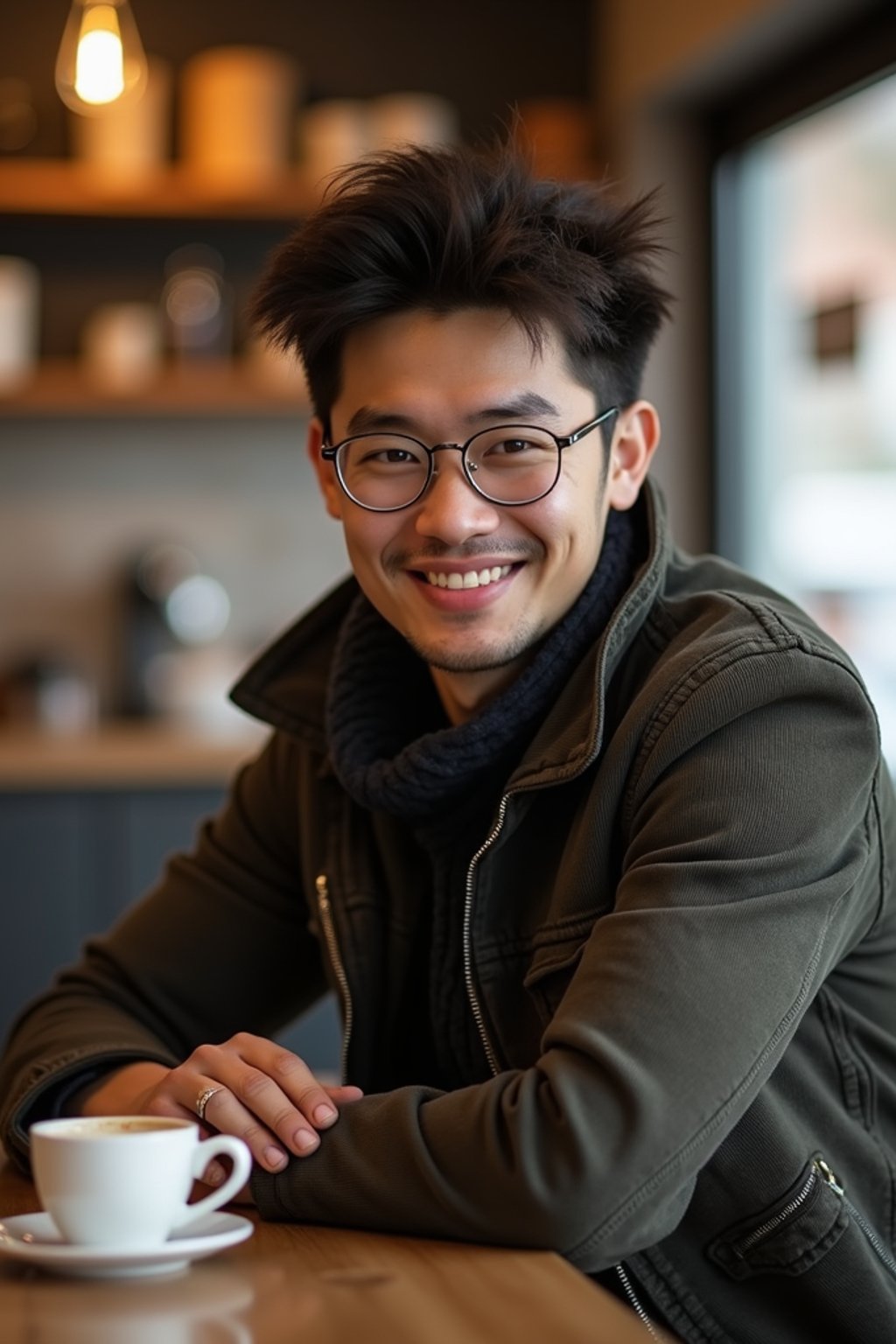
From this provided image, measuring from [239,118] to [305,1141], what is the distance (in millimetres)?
3578

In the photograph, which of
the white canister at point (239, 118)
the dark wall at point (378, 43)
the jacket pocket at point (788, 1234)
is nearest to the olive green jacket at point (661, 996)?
the jacket pocket at point (788, 1234)

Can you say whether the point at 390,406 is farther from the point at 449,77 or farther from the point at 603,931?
the point at 449,77

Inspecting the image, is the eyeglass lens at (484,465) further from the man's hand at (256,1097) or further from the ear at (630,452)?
the man's hand at (256,1097)

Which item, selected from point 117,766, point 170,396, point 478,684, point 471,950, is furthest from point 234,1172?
point 170,396

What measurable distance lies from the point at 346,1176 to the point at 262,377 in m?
3.37

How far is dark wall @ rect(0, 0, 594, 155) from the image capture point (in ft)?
15.0

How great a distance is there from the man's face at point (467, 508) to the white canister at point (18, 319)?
2.93m

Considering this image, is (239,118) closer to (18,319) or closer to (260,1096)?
(18,319)

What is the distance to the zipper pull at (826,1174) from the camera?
1333 mm

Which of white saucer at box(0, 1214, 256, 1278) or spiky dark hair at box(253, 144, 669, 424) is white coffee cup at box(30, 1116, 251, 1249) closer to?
white saucer at box(0, 1214, 256, 1278)

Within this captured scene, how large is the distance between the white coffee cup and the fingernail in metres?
0.16

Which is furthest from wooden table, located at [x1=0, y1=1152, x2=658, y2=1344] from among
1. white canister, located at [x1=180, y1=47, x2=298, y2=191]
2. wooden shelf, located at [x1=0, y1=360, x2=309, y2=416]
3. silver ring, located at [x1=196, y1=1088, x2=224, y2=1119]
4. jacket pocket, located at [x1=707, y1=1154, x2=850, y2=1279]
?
white canister, located at [x1=180, y1=47, x2=298, y2=191]

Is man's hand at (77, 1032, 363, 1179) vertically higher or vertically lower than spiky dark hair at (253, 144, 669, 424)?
lower

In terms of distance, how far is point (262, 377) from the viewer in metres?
4.37
